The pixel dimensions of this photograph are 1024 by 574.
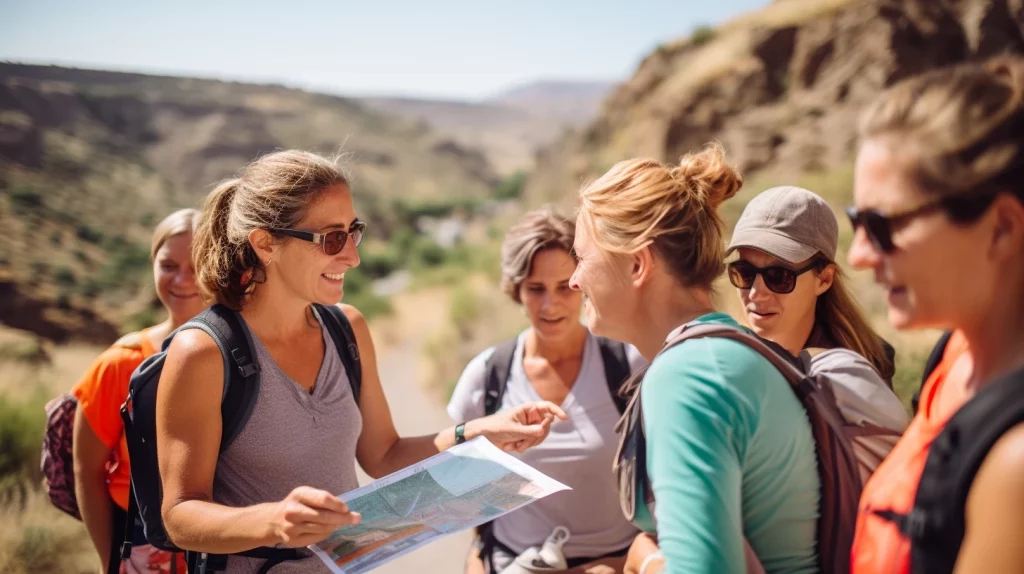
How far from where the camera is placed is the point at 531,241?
9.53 ft

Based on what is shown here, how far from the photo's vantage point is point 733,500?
4.02 ft

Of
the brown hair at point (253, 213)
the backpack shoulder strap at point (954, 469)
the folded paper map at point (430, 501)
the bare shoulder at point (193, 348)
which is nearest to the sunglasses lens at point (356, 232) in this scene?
the brown hair at point (253, 213)

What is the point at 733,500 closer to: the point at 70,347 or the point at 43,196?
the point at 70,347

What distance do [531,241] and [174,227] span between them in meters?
1.47

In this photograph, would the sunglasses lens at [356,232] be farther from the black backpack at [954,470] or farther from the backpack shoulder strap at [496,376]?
the black backpack at [954,470]

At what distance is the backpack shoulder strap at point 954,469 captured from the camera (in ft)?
3.09

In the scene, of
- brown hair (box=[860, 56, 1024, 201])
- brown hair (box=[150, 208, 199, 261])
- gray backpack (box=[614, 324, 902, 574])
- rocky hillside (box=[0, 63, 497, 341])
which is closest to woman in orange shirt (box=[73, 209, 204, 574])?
brown hair (box=[150, 208, 199, 261])

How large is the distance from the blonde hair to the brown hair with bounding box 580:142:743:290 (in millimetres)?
919

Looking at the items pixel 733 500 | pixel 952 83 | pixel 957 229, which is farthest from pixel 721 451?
pixel 952 83

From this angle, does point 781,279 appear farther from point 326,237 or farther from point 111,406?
point 111,406

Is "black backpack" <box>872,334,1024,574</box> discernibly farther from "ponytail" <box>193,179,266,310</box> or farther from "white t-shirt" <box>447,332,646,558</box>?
"ponytail" <box>193,179,266,310</box>

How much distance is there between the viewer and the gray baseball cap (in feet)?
7.52

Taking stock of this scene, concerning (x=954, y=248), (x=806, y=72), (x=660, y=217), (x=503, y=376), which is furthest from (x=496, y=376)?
(x=806, y=72)

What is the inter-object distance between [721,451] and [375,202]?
51.1 metres
